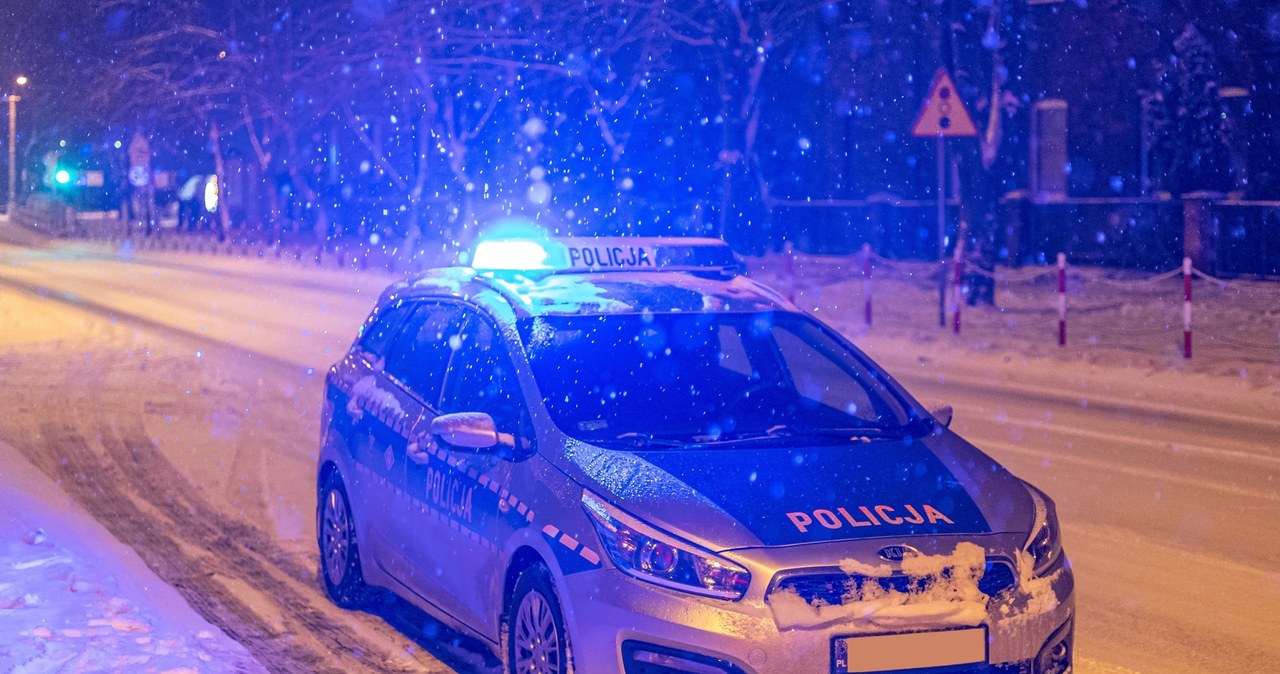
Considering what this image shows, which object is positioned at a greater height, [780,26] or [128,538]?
[780,26]

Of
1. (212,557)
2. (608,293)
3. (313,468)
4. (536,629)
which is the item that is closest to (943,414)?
(608,293)

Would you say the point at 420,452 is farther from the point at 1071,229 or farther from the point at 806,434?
the point at 1071,229

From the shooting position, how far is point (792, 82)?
36.8m

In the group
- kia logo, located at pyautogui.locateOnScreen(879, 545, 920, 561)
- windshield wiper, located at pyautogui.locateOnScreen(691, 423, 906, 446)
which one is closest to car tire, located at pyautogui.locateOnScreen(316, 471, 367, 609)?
windshield wiper, located at pyautogui.locateOnScreen(691, 423, 906, 446)

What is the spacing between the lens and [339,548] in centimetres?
643

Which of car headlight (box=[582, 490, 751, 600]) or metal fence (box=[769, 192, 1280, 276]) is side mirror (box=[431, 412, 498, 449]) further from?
metal fence (box=[769, 192, 1280, 276])

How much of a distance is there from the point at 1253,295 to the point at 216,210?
154ft

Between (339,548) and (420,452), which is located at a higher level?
(420,452)

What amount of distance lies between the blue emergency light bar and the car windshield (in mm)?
381

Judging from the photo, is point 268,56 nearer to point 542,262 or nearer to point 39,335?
point 39,335

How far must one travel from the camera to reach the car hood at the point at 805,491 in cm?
419

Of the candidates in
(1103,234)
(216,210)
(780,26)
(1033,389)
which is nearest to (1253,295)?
(1103,234)

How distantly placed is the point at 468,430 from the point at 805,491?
3.89 ft

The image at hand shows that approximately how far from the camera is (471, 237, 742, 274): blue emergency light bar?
5.99m
